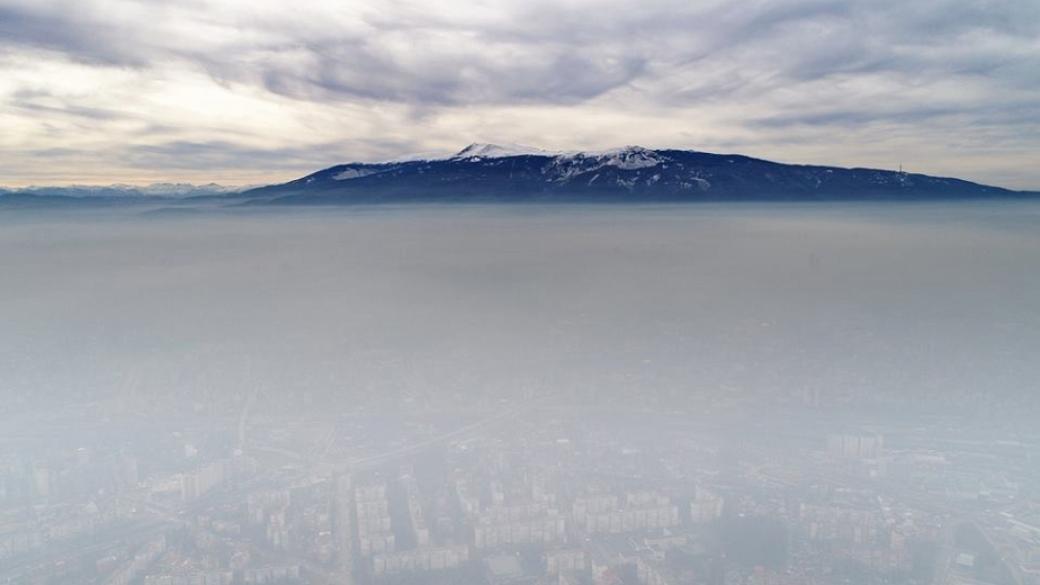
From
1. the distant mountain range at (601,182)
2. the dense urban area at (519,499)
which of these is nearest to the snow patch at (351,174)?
the distant mountain range at (601,182)

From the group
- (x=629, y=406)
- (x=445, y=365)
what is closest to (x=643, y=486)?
(x=629, y=406)

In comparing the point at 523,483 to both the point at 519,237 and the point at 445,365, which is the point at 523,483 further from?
the point at 519,237

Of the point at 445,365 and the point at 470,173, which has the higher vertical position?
the point at 470,173

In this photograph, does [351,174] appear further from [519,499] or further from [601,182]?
[519,499]

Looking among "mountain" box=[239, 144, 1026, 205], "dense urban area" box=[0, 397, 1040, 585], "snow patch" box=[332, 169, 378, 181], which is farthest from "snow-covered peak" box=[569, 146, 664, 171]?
"dense urban area" box=[0, 397, 1040, 585]

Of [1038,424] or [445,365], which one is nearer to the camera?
[1038,424]

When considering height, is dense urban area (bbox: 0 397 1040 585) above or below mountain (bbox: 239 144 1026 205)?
below

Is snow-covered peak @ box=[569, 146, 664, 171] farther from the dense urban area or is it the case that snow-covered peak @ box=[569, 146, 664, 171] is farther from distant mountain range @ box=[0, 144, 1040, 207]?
the dense urban area

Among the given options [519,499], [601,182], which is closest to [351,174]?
[601,182]
